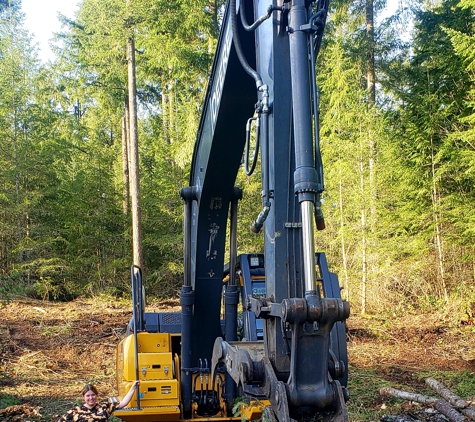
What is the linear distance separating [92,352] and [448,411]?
7547 mm

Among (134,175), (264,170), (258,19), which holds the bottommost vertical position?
(264,170)

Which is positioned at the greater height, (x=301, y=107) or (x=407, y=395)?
(x=301, y=107)

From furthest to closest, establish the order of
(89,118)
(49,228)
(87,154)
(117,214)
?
(89,118), (87,154), (117,214), (49,228)

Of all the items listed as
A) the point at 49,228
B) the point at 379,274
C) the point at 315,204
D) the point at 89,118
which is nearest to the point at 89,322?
the point at 49,228

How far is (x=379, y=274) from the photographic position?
563 inches

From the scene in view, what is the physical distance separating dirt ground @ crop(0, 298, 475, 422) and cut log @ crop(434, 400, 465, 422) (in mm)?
763

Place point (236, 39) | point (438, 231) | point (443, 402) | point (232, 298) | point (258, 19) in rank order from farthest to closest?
point (438, 231) → point (443, 402) → point (232, 298) → point (236, 39) → point (258, 19)

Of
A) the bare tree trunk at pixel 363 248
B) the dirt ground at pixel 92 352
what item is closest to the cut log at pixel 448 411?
the dirt ground at pixel 92 352

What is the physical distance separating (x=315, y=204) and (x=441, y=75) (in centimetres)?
1349

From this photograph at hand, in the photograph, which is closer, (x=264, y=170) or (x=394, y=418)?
(x=264, y=170)

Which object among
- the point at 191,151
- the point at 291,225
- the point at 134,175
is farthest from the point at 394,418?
the point at 134,175

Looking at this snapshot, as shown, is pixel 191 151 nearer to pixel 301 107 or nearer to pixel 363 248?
pixel 363 248

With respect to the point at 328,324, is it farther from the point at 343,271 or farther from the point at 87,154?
the point at 87,154

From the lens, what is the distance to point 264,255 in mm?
3254
